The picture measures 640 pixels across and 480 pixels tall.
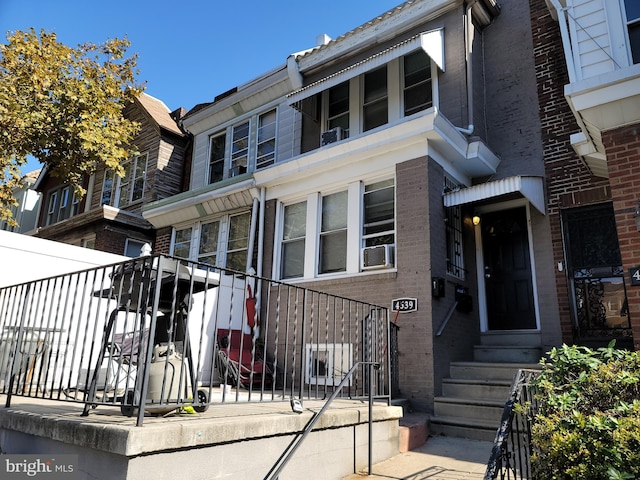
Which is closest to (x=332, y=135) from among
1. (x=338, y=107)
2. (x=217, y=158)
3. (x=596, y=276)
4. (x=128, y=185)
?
(x=338, y=107)

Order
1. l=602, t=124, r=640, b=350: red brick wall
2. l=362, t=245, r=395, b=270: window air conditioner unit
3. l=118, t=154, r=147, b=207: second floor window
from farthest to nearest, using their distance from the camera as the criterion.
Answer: l=118, t=154, r=147, b=207: second floor window → l=362, t=245, r=395, b=270: window air conditioner unit → l=602, t=124, r=640, b=350: red brick wall

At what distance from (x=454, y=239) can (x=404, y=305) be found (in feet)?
5.51

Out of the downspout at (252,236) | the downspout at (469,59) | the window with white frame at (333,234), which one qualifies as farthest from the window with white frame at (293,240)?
the downspout at (469,59)

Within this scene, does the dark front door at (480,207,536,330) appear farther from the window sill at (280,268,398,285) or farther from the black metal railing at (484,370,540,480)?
the black metal railing at (484,370,540,480)

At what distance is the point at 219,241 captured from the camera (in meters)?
10.6

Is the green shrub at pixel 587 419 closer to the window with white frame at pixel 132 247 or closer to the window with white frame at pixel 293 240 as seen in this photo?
the window with white frame at pixel 293 240

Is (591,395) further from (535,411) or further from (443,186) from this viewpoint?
(443,186)

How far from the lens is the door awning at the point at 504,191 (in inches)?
265

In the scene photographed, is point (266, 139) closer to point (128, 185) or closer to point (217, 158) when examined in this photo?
point (217, 158)

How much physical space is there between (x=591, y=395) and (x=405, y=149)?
484cm

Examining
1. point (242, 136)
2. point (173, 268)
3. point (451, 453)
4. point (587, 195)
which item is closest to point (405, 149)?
point (587, 195)

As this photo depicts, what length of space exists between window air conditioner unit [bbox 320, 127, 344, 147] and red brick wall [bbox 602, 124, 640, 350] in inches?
198

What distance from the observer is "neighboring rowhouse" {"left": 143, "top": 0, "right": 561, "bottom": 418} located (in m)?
6.91

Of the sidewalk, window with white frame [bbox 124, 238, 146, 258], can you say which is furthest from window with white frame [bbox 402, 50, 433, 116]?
window with white frame [bbox 124, 238, 146, 258]
